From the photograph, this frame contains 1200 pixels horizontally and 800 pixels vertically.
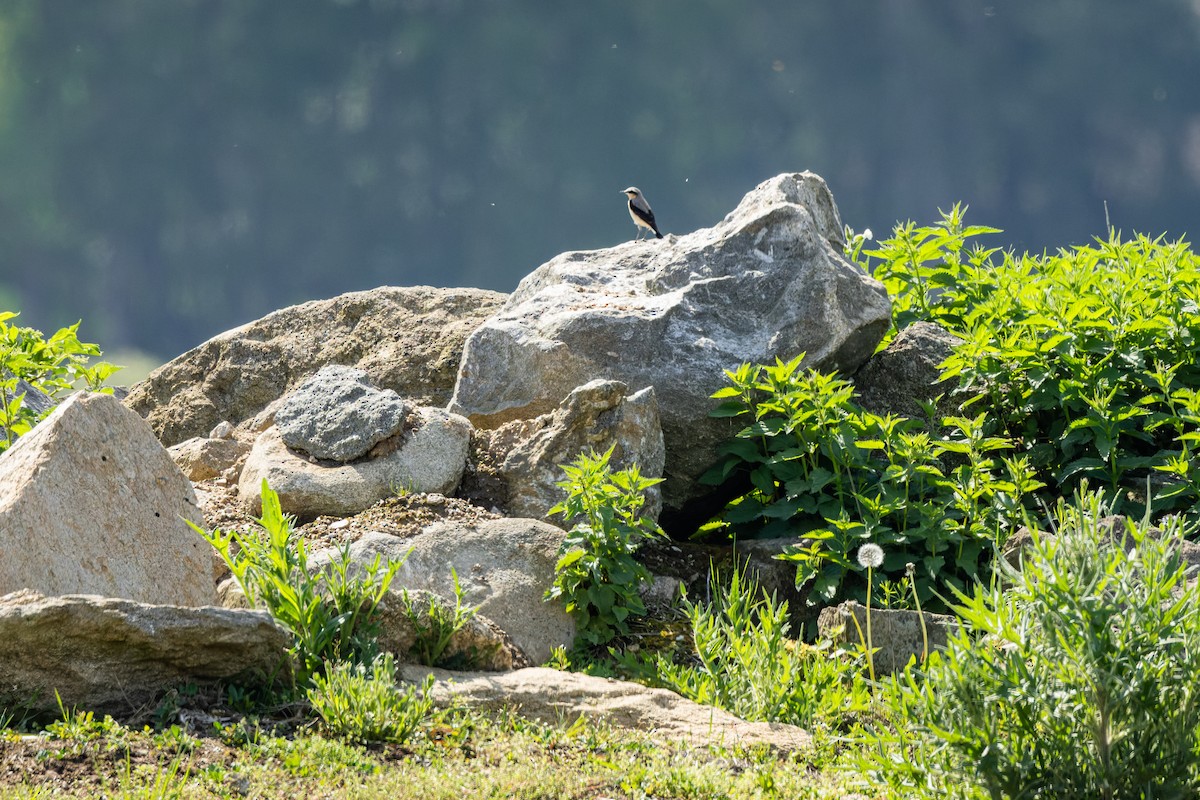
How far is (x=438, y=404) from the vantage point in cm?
906

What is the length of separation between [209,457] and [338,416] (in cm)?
131

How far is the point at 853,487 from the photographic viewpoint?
6914mm

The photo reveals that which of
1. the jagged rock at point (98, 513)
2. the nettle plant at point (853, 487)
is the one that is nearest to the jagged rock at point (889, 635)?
the nettle plant at point (853, 487)

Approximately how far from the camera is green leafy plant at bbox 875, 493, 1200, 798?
3.56m

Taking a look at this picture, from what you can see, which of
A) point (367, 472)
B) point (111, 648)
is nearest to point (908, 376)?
point (367, 472)

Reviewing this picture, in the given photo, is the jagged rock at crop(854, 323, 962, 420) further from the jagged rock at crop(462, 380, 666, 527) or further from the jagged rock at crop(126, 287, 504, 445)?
the jagged rock at crop(126, 287, 504, 445)

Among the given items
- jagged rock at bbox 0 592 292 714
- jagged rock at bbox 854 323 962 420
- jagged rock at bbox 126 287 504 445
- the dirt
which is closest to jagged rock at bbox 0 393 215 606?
jagged rock at bbox 0 592 292 714

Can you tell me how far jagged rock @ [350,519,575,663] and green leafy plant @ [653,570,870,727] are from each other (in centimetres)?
66

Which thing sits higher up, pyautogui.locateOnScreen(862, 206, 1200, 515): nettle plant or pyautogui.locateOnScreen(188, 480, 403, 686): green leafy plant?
pyautogui.locateOnScreen(862, 206, 1200, 515): nettle plant

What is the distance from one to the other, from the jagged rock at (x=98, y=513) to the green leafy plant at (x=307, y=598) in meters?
0.72

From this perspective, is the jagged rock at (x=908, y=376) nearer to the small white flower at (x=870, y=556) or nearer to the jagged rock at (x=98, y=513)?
the small white flower at (x=870, y=556)

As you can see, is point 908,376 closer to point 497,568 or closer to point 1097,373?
point 1097,373

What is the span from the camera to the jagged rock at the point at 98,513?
17.4 feet

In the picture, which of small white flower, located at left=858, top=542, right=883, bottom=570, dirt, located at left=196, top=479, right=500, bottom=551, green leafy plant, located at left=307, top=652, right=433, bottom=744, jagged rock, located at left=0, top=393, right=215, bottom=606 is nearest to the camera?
green leafy plant, located at left=307, top=652, right=433, bottom=744
